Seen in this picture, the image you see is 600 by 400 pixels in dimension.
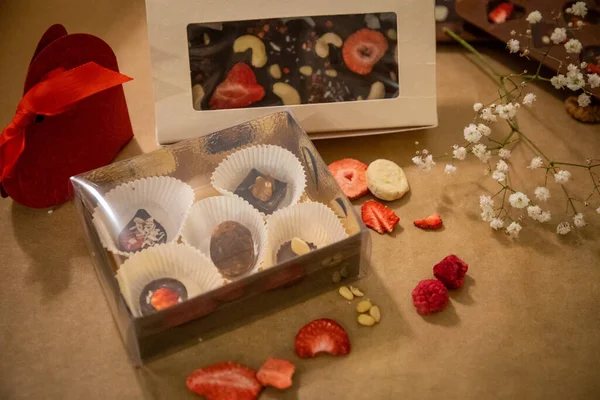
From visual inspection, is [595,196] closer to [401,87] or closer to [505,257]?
[505,257]

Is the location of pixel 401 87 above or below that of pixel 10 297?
above

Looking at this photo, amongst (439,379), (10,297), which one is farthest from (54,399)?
(439,379)

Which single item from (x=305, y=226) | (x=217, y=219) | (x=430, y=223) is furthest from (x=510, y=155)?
(x=217, y=219)

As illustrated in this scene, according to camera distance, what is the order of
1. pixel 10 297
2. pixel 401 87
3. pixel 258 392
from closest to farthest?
pixel 258 392
pixel 10 297
pixel 401 87

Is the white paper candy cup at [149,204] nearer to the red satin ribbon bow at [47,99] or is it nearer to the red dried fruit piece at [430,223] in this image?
the red satin ribbon bow at [47,99]

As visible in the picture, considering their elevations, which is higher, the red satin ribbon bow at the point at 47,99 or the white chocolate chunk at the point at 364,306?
the red satin ribbon bow at the point at 47,99

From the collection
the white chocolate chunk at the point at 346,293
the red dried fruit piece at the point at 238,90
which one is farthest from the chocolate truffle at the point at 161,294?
the red dried fruit piece at the point at 238,90
